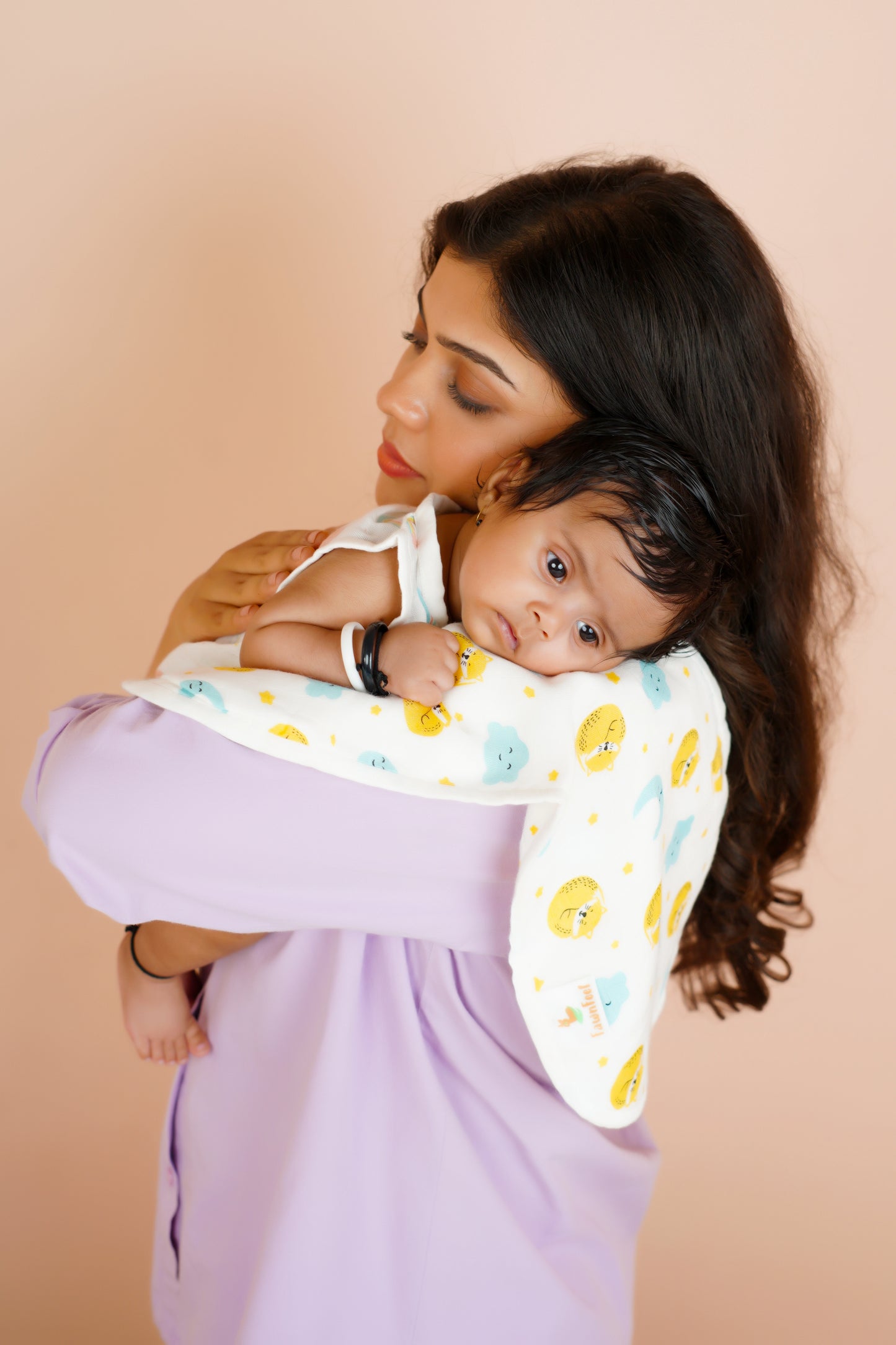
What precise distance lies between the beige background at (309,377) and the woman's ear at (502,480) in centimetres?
129

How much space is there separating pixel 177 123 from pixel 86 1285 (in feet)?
9.43

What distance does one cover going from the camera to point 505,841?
1235 mm

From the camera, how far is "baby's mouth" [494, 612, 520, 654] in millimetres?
1296

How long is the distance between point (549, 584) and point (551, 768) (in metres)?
0.25

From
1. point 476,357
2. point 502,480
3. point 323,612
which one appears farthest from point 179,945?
point 476,357

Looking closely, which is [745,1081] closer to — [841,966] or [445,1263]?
[841,966]

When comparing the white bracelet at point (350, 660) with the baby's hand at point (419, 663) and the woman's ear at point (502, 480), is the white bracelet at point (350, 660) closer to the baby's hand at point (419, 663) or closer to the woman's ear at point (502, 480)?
the baby's hand at point (419, 663)

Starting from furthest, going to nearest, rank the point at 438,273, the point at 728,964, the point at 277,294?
the point at 277,294 → the point at 728,964 → the point at 438,273

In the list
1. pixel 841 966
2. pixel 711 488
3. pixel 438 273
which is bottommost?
pixel 841 966

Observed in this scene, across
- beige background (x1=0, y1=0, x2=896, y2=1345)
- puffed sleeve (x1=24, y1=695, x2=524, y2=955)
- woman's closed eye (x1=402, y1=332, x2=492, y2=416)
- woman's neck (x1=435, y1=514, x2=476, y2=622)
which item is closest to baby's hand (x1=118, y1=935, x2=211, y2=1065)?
puffed sleeve (x1=24, y1=695, x2=524, y2=955)

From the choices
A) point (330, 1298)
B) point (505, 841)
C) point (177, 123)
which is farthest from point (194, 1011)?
point (177, 123)

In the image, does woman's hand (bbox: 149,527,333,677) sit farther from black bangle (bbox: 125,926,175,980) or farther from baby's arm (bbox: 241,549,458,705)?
black bangle (bbox: 125,926,175,980)

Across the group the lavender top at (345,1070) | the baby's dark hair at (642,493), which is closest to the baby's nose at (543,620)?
the baby's dark hair at (642,493)

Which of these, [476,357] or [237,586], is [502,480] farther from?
[237,586]
